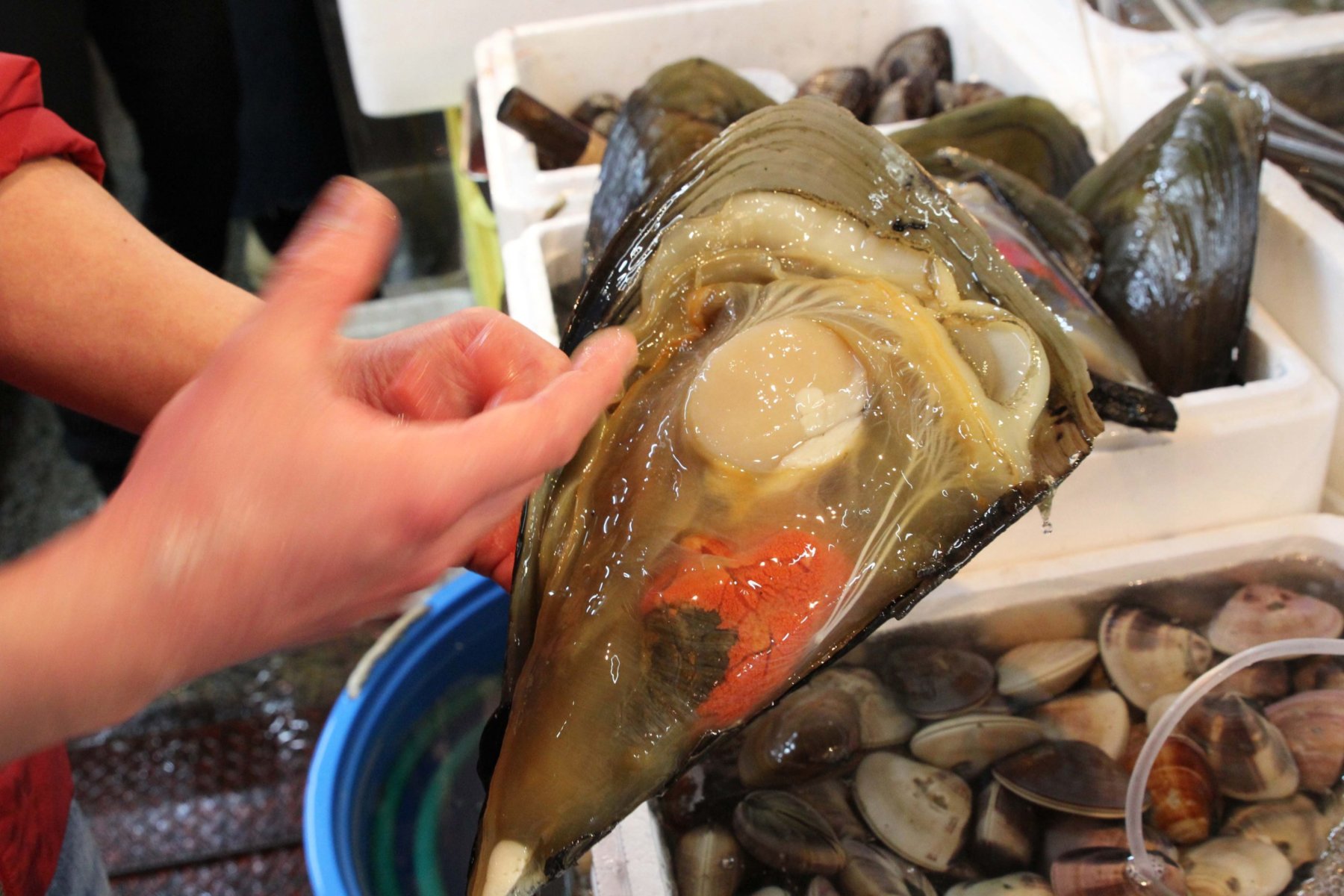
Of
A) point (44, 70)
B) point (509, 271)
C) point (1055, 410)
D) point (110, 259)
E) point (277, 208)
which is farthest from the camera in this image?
point (277, 208)

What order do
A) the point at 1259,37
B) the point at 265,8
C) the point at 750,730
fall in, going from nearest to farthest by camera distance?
the point at 750,730 < the point at 1259,37 < the point at 265,8

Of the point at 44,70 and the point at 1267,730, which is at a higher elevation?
the point at 44,70

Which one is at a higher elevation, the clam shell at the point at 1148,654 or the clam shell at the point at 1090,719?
the clam shell at the point at 1148,654

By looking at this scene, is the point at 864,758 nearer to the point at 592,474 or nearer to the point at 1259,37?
the point at 592,474

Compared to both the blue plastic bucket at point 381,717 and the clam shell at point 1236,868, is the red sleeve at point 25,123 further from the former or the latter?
the clam shell at point 1236,868

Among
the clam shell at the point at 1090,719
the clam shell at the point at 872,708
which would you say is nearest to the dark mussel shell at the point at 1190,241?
the clam shell at the point at 1090,719

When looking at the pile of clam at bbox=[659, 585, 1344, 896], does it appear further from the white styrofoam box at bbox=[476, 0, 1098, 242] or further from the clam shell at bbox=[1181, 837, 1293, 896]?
the white styrofoam box at bbox=[476, 0, 1098, 242]

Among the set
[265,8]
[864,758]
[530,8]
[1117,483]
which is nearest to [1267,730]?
[1117,483]
